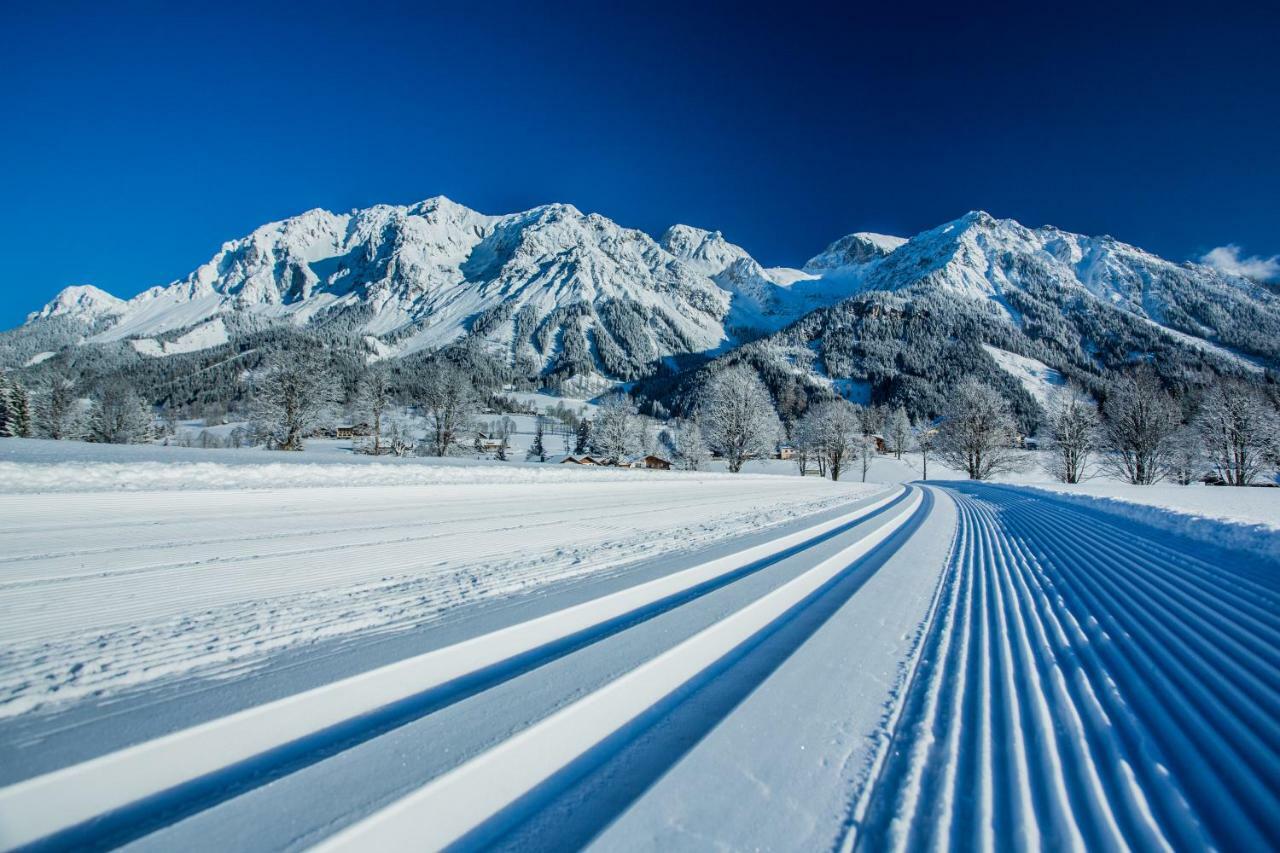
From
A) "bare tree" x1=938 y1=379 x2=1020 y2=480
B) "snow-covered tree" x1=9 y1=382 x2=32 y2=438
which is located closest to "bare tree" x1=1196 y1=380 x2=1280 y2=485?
"bare tree" x1=938 y1=379 x2=1020 y2=480

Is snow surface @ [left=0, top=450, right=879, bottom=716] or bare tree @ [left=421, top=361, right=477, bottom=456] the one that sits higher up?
bare tree @ [left=421, top=361, right=477, bottom=456]

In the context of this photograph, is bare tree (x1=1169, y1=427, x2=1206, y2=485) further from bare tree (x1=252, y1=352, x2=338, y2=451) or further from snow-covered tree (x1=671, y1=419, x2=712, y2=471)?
bare tree (x1=252, y1=352, x2=338, y2=451)

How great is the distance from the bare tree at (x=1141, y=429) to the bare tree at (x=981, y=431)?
20.5ft

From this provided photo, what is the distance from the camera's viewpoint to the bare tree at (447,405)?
3612cm

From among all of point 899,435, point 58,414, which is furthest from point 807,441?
point 58,414

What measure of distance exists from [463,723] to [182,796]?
0.87 m

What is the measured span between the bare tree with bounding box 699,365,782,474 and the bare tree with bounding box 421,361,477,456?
718 inches

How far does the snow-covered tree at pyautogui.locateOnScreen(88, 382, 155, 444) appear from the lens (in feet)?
145

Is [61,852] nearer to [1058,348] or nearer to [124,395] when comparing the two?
[124,395]

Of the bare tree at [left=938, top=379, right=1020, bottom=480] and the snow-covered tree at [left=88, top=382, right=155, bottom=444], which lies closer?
the bare tree at [left=938, top=379, right=1020, bottom=480]

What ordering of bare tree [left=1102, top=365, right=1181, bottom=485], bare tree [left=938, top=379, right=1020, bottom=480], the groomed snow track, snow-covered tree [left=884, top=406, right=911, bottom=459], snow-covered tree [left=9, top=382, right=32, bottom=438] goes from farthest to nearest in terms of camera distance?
snow-covered tree [left=884, top=406, right=911, bottom=459], snow-covered tree [left=9, top=382, right=32, bottom=438], bare tree [left=938, top=379, right=1020, bottom=480], bare tree [left=1102, top=365, right=1181, bottom=485], the groomed snow track

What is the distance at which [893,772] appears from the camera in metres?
1.87

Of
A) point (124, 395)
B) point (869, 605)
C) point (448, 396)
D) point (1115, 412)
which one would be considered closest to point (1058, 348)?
point (1115, 412)

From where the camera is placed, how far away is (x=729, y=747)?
1948 millimetres
